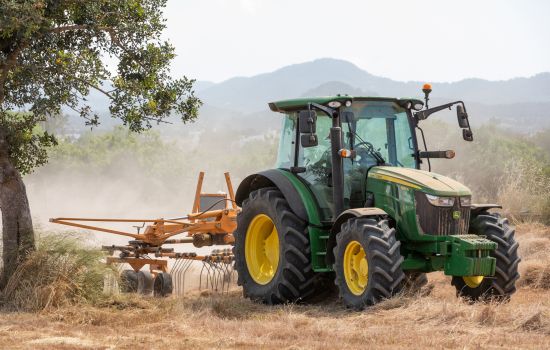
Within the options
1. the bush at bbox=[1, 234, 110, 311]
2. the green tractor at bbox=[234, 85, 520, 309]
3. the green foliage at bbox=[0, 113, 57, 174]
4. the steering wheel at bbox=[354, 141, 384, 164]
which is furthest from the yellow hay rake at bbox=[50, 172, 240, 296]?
the steering wheel at bbox=[354, 141, 384, 164]

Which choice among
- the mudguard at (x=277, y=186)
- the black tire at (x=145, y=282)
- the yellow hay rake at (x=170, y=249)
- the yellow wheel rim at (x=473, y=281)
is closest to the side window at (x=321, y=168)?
the mudguard at (x=277, y=186)

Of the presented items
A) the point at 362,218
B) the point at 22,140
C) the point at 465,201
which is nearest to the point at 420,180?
the point at 465,201

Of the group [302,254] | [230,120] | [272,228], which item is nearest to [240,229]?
[272,228]

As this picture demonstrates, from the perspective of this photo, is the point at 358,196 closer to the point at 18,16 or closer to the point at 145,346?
the point at 145,346

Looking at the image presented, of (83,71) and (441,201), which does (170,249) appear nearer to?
(83,71)

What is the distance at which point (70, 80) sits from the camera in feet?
36.7

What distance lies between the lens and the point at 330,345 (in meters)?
7.49

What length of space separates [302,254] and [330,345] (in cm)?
300

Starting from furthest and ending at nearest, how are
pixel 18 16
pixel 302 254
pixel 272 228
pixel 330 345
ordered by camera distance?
pixel 272 228 < pixel 302 254 < pixel 18 16 < pixel 330 345

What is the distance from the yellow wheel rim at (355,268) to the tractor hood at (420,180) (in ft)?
3.00

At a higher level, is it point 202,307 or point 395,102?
point 395,102

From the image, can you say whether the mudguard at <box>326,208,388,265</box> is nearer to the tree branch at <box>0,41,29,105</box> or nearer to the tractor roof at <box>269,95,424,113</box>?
the tractor roof at <box>269,95,424,113</box>

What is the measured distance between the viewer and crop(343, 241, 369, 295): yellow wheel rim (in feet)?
31.9

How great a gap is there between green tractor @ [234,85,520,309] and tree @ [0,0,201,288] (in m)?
1.68
